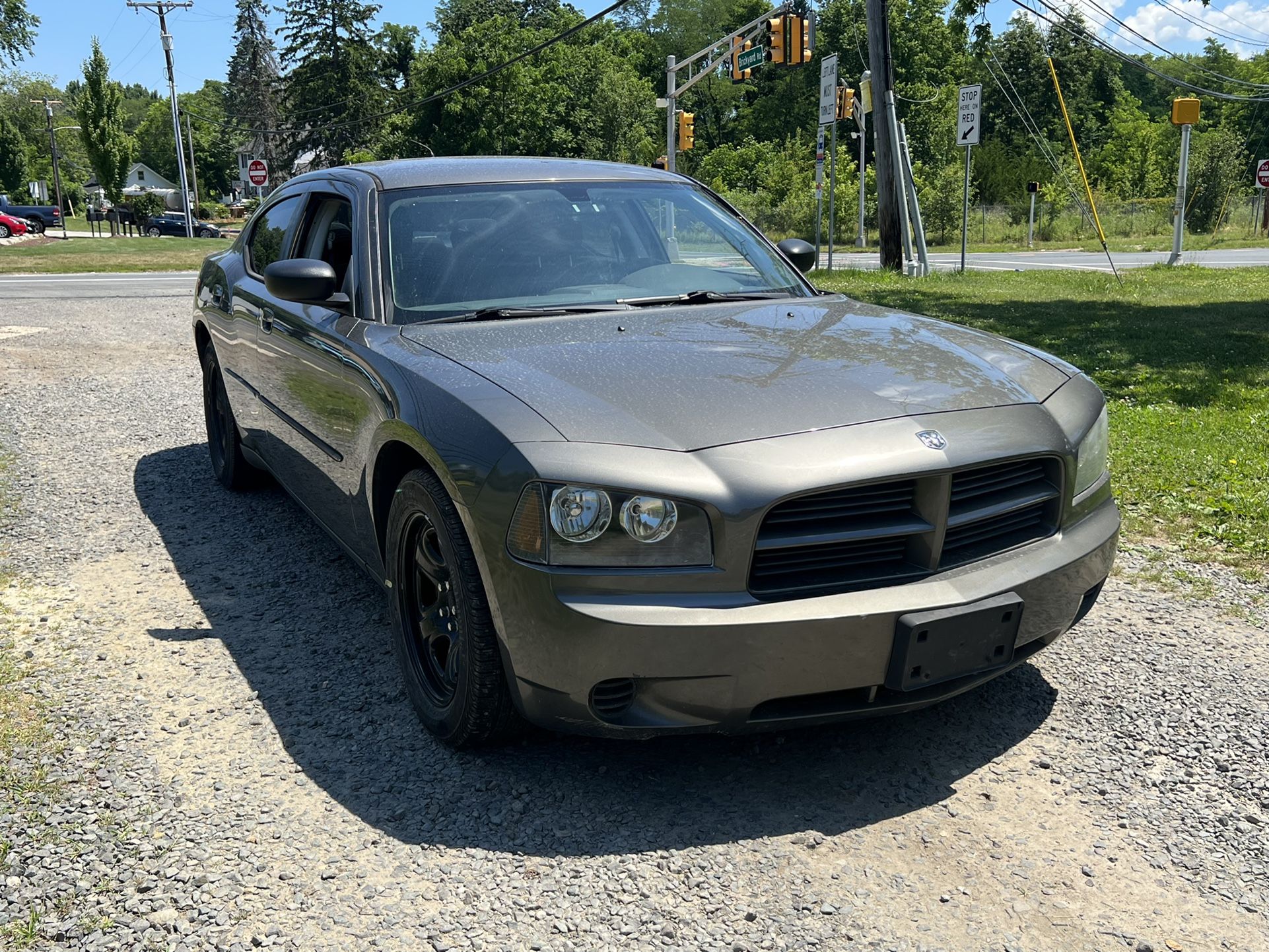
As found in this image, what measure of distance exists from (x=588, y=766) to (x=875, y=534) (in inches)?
41.4

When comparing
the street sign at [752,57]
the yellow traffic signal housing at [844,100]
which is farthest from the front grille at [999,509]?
the yellow traffic signal housing at [844,100]

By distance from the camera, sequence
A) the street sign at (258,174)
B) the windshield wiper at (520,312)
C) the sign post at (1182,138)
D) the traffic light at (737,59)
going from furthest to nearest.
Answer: the street sign at (258,174) → the traffic light at (737,59) → the sign post at (1182,138) → the windshield wiper at (520,312)

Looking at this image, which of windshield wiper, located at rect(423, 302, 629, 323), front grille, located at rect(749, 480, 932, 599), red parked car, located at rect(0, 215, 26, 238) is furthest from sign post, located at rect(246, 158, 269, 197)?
front grille, located at rect(749, 480, 932, 599)

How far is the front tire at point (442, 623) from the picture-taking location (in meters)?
2.92

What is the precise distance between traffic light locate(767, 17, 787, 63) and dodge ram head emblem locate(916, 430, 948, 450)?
2093 cm

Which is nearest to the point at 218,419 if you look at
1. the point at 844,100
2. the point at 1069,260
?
the point at 844,100

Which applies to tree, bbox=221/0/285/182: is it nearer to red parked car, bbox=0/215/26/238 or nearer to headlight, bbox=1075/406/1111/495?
red parked car, bbox=0/215/26/238

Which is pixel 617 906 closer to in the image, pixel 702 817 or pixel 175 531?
pixel 702 817

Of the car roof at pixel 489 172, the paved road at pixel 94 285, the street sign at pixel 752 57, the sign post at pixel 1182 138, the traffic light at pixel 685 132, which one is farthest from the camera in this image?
the traffic light at pixel 685 132

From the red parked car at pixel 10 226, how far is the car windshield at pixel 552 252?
47.2 meters

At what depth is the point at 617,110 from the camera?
67.9 meters

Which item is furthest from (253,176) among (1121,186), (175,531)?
(1121,186)

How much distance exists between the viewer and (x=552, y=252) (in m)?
4.07

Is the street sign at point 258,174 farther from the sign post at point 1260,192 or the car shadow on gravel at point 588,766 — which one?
the car shadow on gravel at point 588,766
